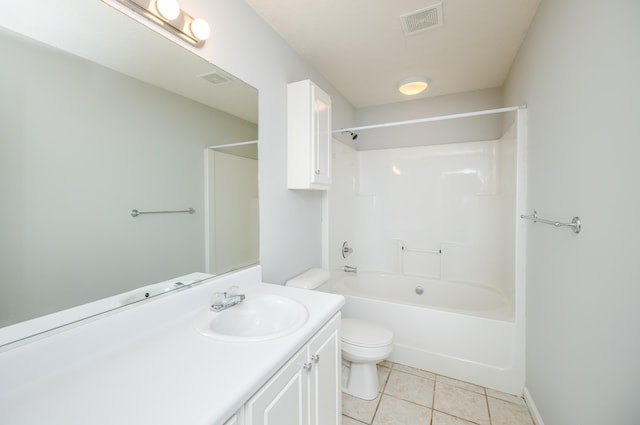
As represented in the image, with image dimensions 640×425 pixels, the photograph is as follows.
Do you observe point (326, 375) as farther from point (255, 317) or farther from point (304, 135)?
point (304, 135)

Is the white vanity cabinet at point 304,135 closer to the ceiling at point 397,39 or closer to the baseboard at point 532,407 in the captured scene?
the ceiling at point 397,39

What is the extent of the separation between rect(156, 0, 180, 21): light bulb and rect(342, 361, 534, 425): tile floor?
2.27 meters

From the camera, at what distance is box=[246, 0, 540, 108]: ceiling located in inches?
Result: 60.9

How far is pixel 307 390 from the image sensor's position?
100cm

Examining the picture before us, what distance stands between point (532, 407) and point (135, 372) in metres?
2.14

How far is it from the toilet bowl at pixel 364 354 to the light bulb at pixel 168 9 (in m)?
1.98

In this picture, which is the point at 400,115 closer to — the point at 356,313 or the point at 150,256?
the point at 356,313

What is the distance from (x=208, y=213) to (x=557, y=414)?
1997mm

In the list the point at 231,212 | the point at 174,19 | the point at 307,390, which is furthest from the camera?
the point at 231,212

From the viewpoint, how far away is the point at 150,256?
107cm

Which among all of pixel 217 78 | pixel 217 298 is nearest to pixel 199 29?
pixel 217 78

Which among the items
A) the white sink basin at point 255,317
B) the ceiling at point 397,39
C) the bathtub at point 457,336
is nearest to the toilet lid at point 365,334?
the bathtub at point 457,336

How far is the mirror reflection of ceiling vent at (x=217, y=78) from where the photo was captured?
4.32 ft

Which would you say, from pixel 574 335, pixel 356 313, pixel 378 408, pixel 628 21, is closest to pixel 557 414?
pixel 574 335
